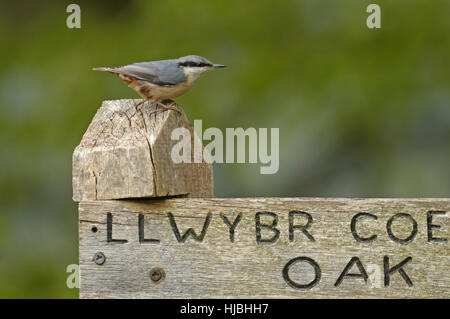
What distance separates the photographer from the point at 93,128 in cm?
304

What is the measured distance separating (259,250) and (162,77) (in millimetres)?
963

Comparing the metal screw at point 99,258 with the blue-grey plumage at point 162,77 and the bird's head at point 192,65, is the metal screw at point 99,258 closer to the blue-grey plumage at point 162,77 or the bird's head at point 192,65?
the blue-grey plumage at point 162,77

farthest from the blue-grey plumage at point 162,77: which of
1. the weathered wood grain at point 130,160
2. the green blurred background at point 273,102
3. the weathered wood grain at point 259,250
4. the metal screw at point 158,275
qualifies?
the green blurred background at point 273,102

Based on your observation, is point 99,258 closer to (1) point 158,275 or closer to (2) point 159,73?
(1) point 158,275

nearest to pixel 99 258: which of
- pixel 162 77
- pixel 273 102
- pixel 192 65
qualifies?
pixel 162 77

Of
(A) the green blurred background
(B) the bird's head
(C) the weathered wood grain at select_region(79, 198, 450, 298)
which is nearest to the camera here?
(C) the weathered wood grain at select_region(79, 198, 450, 298)

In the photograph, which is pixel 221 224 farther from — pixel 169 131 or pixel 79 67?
pixel 79 67

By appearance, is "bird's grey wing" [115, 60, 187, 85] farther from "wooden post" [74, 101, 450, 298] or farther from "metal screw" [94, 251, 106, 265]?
"metal screw" [94, 251, 106, 265]

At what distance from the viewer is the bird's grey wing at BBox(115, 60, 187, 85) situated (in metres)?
3.35

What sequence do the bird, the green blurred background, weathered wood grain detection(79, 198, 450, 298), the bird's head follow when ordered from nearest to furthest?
weathered wood grain detection(79, 198, 450, 298)
the bird
the bird's head
the green blurred background

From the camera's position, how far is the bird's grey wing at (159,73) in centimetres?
335

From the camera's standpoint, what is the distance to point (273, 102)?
5.52 metres

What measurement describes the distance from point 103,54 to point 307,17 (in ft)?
5.13

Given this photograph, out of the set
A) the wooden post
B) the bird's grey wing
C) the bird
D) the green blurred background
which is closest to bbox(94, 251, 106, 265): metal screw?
the wooden post
